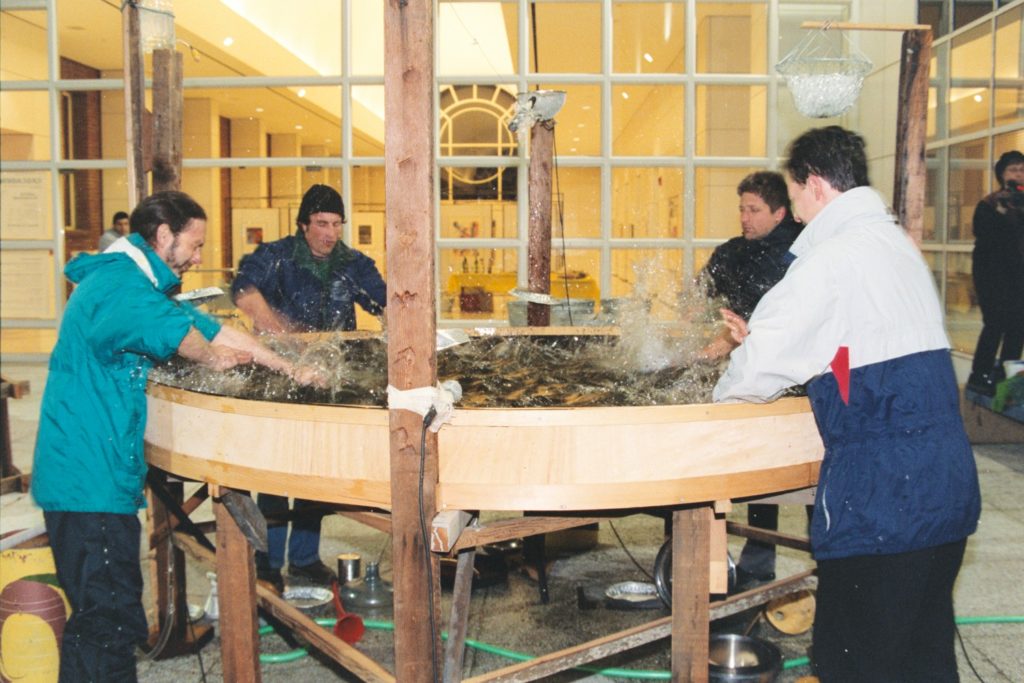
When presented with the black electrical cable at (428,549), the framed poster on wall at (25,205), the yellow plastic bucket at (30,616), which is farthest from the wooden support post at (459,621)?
the framed poster on wall at (25,205)

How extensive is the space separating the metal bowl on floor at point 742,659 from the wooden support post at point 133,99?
3.47 meters

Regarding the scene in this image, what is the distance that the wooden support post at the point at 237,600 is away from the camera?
3121 mm

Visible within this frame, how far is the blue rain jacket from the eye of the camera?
16.2 feet

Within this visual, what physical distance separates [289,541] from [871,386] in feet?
11.1

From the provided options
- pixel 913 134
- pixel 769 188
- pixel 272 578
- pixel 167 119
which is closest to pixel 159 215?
pixel 167 119

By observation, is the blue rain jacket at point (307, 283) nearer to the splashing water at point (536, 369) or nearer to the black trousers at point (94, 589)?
the splashing water at point (536, 369)

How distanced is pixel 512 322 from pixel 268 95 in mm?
6601

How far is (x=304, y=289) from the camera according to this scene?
505 cm

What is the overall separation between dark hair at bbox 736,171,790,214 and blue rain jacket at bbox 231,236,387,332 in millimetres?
1960

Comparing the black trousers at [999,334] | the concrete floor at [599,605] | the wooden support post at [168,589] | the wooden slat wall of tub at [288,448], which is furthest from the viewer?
the black trousers at [999,334]

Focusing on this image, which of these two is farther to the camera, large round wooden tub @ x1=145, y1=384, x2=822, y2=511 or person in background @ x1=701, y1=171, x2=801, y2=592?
person in background @ x1=701, y1=171, x2=801, y2=592

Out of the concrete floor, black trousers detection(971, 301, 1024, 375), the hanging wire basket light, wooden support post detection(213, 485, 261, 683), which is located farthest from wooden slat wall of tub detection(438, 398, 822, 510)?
black trousers detection(971, 301, 1024, 375)

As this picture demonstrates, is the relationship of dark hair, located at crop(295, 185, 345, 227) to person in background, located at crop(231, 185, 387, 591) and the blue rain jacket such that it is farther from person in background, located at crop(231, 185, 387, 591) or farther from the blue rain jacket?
the blue rain jacket

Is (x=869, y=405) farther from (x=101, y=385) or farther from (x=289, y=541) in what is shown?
(x=289, y=541)
